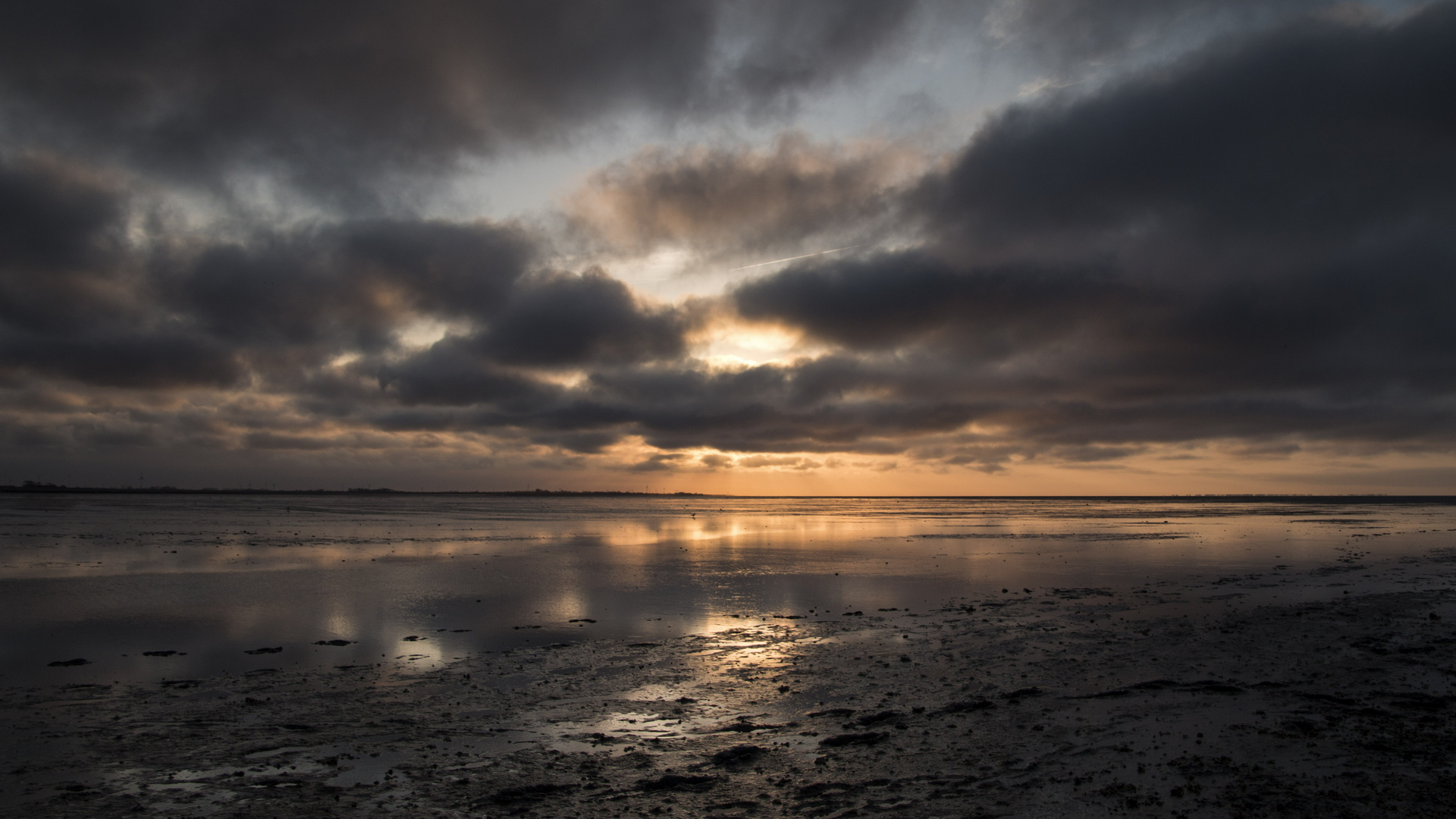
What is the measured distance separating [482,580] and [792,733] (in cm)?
2004

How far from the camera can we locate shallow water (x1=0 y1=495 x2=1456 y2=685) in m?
16.3

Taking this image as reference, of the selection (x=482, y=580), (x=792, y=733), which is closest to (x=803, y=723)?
(x=792, y=733)

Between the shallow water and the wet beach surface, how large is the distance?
0.67 meters

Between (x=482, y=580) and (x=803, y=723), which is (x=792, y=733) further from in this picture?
(x=482, y=580)

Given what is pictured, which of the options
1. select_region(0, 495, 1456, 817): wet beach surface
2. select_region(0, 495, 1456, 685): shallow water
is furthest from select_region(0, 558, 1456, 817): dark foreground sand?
select_region(0, 495, 1456, 685): shallow water

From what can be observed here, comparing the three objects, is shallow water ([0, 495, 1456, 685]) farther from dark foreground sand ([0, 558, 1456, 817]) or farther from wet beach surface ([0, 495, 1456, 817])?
dark foreground sand ([0, 558, 1456, 817])

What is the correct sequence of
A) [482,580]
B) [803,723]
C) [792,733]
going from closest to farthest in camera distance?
[792,733] < [803,723] < [482,580]

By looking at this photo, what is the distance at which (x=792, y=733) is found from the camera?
33.3 ft

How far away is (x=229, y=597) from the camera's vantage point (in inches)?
892

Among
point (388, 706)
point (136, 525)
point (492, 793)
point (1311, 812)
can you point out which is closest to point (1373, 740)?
point (1311, 812)

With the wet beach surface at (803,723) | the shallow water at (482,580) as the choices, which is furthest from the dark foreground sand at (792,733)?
the shallow water at (482,580)

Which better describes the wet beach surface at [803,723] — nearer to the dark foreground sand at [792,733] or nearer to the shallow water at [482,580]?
the dark foreground sand at [792,733]

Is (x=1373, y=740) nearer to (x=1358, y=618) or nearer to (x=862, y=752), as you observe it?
(x=862, y=752)

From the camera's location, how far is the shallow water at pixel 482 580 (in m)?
16.3
